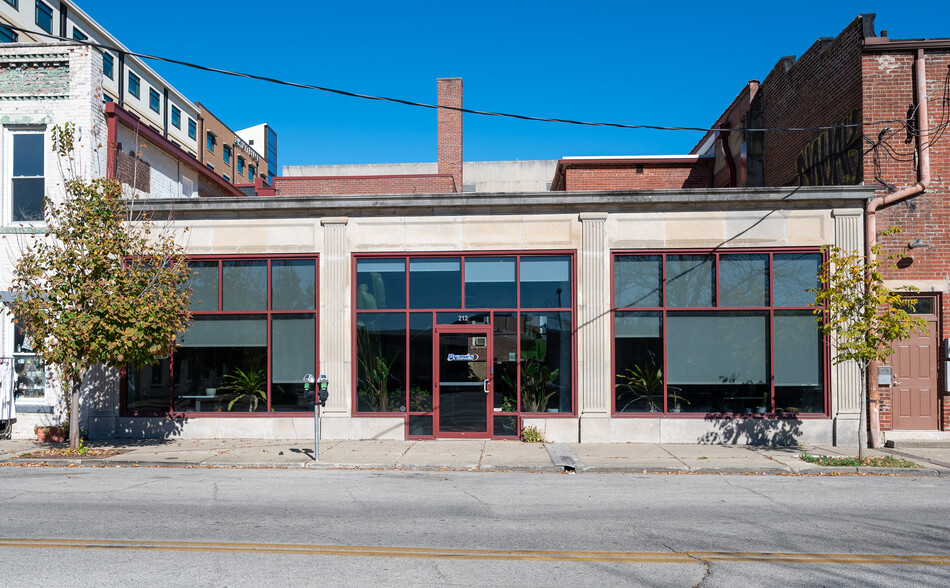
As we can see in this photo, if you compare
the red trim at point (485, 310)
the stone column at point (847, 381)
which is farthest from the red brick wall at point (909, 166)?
the red trim at point (485, 310)

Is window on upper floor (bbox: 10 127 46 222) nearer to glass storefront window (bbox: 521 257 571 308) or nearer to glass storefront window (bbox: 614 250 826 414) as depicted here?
glass storefront window (bbox: 521 257 571 308)

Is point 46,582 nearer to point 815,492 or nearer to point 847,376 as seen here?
point 815,492

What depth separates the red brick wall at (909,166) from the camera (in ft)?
47.6

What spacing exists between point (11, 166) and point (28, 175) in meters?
0.44

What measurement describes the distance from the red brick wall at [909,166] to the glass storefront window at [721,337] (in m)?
1.86

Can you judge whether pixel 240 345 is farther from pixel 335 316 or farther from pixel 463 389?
pixel 463 389

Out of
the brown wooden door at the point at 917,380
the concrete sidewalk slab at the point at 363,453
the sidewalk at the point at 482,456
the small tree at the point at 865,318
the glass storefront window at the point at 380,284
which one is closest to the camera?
the sidewalk at the point at 482,456

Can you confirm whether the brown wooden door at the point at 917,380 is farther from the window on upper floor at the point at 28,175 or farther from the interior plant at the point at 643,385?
the window on upper floor at the point at 28,175

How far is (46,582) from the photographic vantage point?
5785 millimetres

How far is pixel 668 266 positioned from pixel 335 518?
939 centimetres

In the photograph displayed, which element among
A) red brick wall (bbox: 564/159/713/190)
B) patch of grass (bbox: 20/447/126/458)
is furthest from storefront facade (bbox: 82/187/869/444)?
red brick wall (bbox: 564/159/713/190)

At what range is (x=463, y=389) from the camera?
49.1 ft

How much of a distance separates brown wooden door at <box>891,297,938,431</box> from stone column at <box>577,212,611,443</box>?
237 inches

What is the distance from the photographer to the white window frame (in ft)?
50.5
